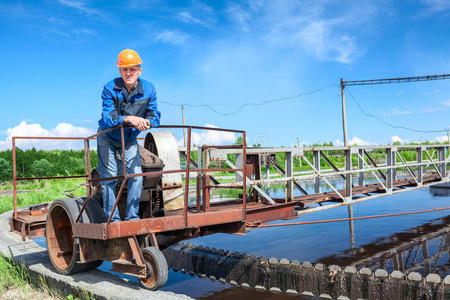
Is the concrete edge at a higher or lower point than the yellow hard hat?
lower

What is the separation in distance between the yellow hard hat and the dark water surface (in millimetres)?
4183

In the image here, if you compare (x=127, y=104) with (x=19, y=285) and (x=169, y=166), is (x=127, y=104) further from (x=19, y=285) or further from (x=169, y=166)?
(x=19, y=285)

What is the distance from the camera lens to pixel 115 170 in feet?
14.6

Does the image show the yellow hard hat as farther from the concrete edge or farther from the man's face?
the concrete edge

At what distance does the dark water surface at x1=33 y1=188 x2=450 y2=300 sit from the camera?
7.06 metres

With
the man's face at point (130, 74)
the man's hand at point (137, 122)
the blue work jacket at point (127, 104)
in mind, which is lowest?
the man's hand at point (137, 122)

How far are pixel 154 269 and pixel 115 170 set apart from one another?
4.14ft

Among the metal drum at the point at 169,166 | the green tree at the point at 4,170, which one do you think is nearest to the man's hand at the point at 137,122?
the metal drum at the point at 169,166

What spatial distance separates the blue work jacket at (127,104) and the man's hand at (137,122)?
0.68 ft

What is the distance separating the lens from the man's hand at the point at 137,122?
399 cm

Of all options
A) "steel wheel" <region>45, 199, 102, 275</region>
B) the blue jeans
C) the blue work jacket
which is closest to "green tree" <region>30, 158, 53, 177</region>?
"steel wheel" <region>45, 199, 102, 275</region>

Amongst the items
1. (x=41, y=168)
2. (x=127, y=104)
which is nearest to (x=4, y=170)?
(x=41, y=168)

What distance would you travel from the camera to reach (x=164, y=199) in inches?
200

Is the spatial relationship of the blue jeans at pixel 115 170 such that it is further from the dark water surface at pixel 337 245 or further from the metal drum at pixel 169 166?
the dark water surface at pixel 337 245
